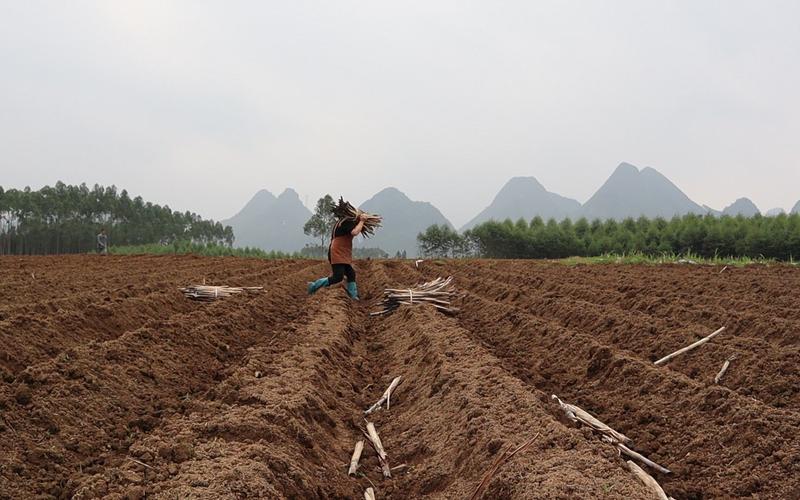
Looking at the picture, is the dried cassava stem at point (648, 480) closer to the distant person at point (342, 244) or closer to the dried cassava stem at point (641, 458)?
the dried cassava stem at point (641, 458)

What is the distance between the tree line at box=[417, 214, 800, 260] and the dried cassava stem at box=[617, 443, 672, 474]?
2210cm

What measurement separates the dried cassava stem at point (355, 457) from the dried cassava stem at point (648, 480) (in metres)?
1.72

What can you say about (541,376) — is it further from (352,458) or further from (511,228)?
(511,228)

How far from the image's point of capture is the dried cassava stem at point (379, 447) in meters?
3.71

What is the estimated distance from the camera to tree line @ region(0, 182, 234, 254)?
57.9 meters

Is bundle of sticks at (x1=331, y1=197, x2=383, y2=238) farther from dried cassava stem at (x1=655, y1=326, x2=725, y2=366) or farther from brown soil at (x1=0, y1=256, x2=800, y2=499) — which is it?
dried cassava stem at (x1=655, y1=326, x2=725, y2=366)

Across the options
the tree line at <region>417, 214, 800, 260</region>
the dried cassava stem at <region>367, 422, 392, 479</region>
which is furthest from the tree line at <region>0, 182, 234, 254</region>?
the dried cassava stem at <region>367, 422, 392, 479</region>

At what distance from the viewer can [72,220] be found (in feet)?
205

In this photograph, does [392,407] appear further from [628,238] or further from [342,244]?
[628,238]

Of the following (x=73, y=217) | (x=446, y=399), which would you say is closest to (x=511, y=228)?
(x=446, y=399)

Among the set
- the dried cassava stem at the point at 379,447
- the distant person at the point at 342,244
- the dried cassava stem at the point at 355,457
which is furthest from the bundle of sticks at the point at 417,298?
the dried cassava stem at the point at 355,457

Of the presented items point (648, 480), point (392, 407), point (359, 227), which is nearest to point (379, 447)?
point (392, 407)

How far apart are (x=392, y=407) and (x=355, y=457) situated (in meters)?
1.26

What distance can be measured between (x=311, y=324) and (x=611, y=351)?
13.0 feet
